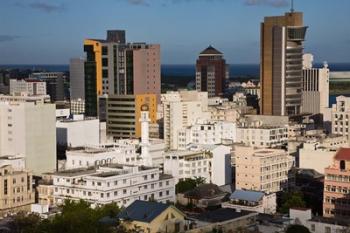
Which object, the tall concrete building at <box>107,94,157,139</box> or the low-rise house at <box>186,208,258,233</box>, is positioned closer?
the low-rise house at <box>186,208,258,233</box>

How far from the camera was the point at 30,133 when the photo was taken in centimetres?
3862

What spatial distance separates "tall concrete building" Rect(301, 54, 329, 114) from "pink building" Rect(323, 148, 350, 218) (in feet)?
132

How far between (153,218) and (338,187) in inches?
369

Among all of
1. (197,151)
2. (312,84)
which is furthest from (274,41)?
(197,151)

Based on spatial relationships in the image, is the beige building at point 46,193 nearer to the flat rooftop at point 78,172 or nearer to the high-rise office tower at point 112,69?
the flat rooftop at point 78,172

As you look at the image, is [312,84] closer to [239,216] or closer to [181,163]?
[181,163]

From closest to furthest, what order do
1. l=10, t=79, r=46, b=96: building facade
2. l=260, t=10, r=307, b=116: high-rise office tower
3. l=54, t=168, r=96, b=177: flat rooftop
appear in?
l=54, t=168, r=96, b=177: flat rooftop < l=260, t=10, r=307, b=116: high-rise office tower < l=10, t=79, r=46, b=96: building facade

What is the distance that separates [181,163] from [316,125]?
27560mm

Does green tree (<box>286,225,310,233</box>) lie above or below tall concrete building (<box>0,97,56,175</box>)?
below

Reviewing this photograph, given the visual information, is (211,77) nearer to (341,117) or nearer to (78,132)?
(341,117)

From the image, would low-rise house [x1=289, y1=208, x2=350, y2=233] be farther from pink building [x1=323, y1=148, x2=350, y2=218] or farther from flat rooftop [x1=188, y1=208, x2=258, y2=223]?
pink building [x1=323, y1=148, x2=350, y2=218]

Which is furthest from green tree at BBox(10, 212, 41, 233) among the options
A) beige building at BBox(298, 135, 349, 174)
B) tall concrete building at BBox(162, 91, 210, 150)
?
tall concrete building at BBox(162, 91, 210, 150)

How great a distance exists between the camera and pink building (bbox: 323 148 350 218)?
30.0 meters

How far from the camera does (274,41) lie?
214 feet
